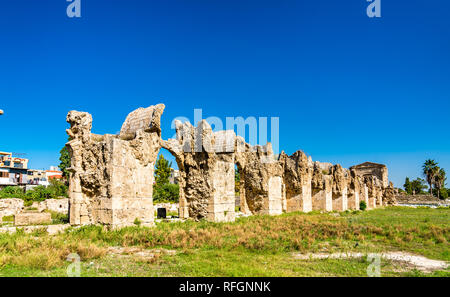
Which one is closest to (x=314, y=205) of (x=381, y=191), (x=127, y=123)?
(x=127, y=123)

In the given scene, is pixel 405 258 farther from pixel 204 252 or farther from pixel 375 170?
pixel 375 170

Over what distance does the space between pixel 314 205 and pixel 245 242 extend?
18688 millimetres

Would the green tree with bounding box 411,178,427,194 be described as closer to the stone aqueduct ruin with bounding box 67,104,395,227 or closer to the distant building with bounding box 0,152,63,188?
the stone aqueduct ruin with bounding box 67,104,395,227

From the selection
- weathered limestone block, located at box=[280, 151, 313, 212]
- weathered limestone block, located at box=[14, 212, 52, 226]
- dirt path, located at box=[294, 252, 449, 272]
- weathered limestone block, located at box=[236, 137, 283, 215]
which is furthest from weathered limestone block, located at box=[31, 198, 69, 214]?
dirt path, located at box=[294, 252, 449, 272]

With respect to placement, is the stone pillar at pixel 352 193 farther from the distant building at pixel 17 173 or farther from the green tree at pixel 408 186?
the distant building at pixel 17 173

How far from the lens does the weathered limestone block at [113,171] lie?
11.6m

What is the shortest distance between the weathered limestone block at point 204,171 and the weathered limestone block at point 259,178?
3.72m

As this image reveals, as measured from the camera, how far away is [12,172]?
184ft

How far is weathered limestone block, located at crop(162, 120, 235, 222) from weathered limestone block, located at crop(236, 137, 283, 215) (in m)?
3.72

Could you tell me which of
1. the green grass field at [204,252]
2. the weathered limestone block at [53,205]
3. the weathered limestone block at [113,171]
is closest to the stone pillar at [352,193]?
the green grass field at [204,252]

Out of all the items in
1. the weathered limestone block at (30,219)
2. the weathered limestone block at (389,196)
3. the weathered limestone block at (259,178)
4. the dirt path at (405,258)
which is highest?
the weathered limestone block at (259,178)

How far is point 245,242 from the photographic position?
351 inches

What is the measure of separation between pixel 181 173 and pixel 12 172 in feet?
178

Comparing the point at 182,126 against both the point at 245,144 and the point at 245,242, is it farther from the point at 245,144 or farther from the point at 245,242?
the point at 245,242
